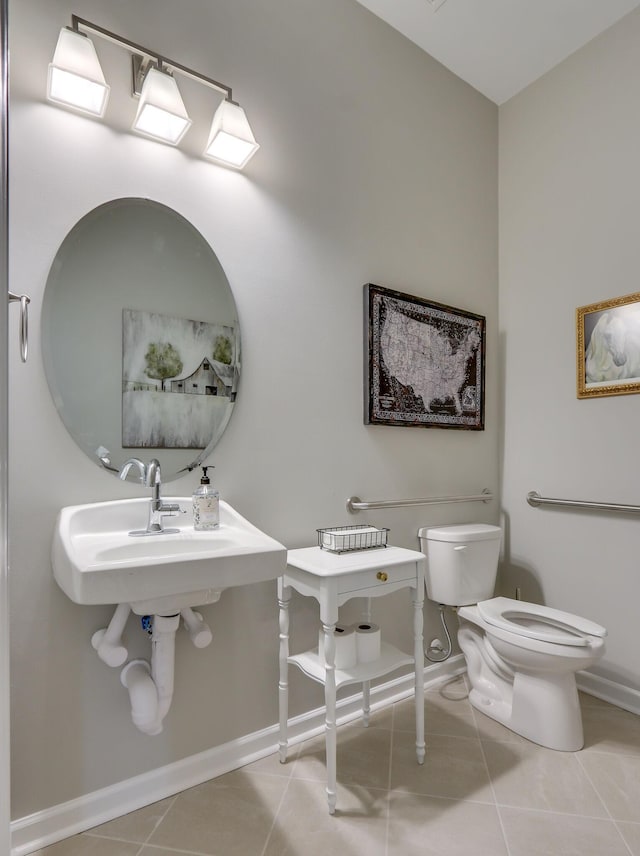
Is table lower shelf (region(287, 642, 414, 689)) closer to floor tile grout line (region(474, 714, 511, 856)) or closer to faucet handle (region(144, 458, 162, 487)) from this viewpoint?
floor tile grout line (region(474, 714, 511, 856))

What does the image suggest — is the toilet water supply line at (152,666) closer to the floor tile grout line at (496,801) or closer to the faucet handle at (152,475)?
the faucet handle at (152,475)

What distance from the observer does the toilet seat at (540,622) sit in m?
1.73

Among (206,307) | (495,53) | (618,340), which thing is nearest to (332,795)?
(206,307)

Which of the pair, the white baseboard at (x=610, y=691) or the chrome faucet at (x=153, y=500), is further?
the white baseboard at (x=610, y=691)

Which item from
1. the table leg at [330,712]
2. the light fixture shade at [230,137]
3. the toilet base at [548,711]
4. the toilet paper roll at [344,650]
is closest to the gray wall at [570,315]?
the toilet base at [548,711]

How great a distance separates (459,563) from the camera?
82.2 inches

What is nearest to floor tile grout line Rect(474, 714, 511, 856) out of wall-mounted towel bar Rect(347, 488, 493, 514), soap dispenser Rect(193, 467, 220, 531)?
wall-mounted towel bar Rect(347, 488, 493, 514)

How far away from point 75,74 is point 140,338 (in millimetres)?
690

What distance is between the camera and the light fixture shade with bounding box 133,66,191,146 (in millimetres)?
1408

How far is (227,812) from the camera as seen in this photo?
4.71 feet

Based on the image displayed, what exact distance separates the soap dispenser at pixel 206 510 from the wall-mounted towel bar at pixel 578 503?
1585mm

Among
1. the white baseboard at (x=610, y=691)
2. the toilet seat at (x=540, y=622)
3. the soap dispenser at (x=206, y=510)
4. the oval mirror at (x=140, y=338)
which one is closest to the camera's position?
the oval mirror at (x=140, y=338)

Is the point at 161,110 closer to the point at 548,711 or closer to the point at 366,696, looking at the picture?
the point at 366,696

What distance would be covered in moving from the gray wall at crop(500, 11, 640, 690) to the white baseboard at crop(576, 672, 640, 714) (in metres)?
0.04
